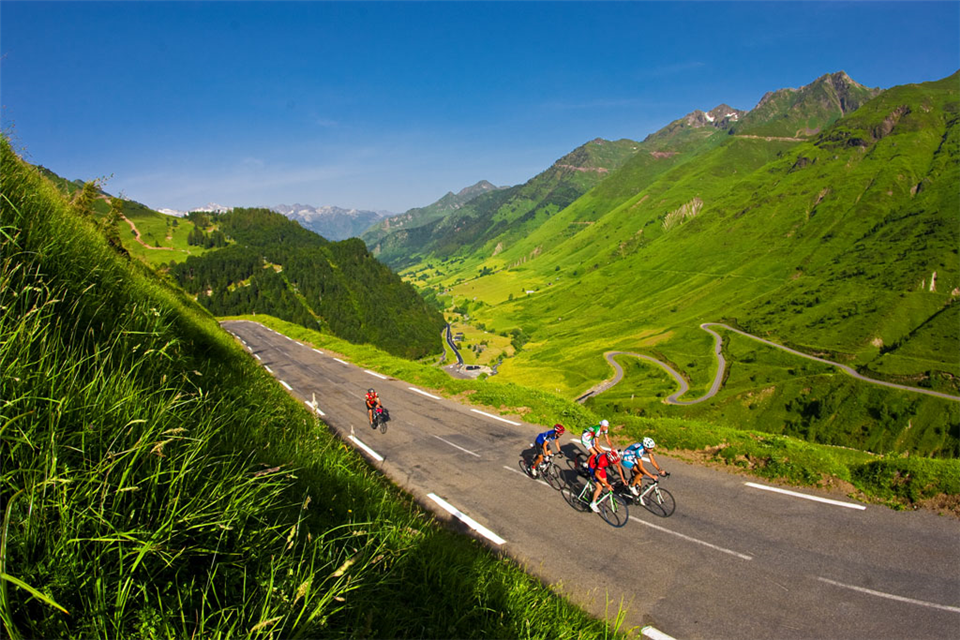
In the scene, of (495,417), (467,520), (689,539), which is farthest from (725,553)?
(495,417)

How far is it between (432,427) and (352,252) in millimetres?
183932

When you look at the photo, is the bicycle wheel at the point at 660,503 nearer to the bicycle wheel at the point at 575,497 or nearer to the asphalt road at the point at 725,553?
the asphalt road at the point at 725,553

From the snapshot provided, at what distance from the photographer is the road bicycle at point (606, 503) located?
12.9 metres

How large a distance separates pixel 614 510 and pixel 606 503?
71cm

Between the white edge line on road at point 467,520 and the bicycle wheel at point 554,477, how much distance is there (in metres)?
3.48

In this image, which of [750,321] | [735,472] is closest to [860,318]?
[750,321]

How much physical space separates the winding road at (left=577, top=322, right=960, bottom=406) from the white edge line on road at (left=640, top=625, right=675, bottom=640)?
358 feet

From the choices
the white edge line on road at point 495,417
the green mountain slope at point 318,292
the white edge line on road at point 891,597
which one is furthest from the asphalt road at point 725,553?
the green mountain slope at point 318,292

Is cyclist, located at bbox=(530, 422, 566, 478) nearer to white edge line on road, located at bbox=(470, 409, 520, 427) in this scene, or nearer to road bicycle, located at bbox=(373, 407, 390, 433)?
white edge line on road, located at bbox=(470, 409, 520, 427)

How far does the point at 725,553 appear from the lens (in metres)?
11.2

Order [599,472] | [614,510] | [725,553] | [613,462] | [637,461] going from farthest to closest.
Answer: [613,462], [637,461], [599,472], [614,510], [725,553]

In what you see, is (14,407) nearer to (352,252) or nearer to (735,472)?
(735,472)

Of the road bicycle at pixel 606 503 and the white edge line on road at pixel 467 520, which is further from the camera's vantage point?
the road bicycle at pixel 606 503

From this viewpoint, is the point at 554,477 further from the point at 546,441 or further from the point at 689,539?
the point at 689,539
